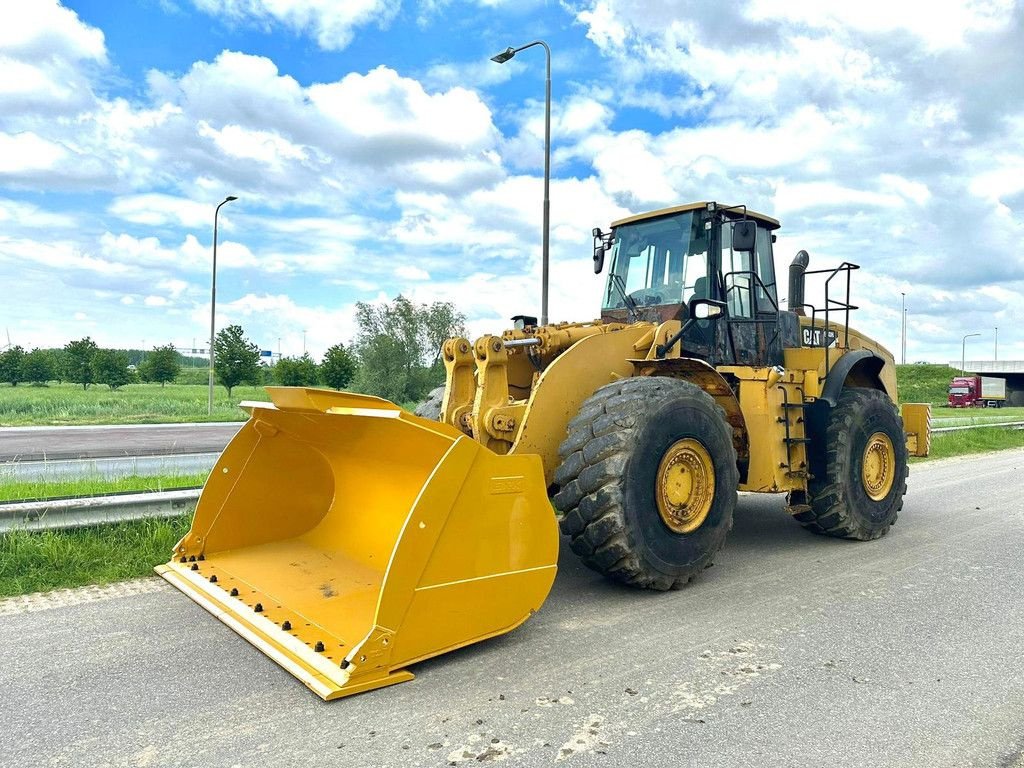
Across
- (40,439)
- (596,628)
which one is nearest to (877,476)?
(596,628)

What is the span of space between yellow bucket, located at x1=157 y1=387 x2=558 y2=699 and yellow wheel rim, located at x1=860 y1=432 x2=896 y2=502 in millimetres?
4166

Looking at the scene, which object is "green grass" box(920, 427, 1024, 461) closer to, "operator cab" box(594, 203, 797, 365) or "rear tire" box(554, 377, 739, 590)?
"operator cab" box(594, 203, 797, 365)

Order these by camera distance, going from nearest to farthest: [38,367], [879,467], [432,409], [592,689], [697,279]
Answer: [592,689], [697,279], [432,409], [879,467], [38,367]

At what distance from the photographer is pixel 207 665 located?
12.0 ft

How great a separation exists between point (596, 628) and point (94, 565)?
3517mm

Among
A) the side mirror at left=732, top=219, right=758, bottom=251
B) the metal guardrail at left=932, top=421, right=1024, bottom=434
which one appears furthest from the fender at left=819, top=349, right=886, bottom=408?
the metal guardrail at left=932, top=421, right=1024, bottom=434

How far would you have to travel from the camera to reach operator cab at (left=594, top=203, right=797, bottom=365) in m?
6.40

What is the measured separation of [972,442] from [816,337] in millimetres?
12963

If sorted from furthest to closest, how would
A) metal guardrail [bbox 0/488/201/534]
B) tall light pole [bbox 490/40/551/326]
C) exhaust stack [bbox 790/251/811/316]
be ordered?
tall light pole [bbox 490/40/551/326] < exhaust stack [bbox 790/251/811/316] < metal guardrail [bbox 0/488/201/534]

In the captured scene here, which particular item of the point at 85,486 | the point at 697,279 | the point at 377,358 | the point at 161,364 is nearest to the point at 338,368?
the point at 377,358

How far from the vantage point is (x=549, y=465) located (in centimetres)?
512

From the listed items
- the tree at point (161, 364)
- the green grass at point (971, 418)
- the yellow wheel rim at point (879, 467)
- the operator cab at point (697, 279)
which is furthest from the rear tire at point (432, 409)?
the tree at point (161, 364)

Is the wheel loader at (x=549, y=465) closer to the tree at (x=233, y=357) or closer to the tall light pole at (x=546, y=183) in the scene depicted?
the tall light pole at (x=546, y=183)

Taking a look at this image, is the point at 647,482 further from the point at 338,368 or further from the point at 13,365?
the point at 13,365
